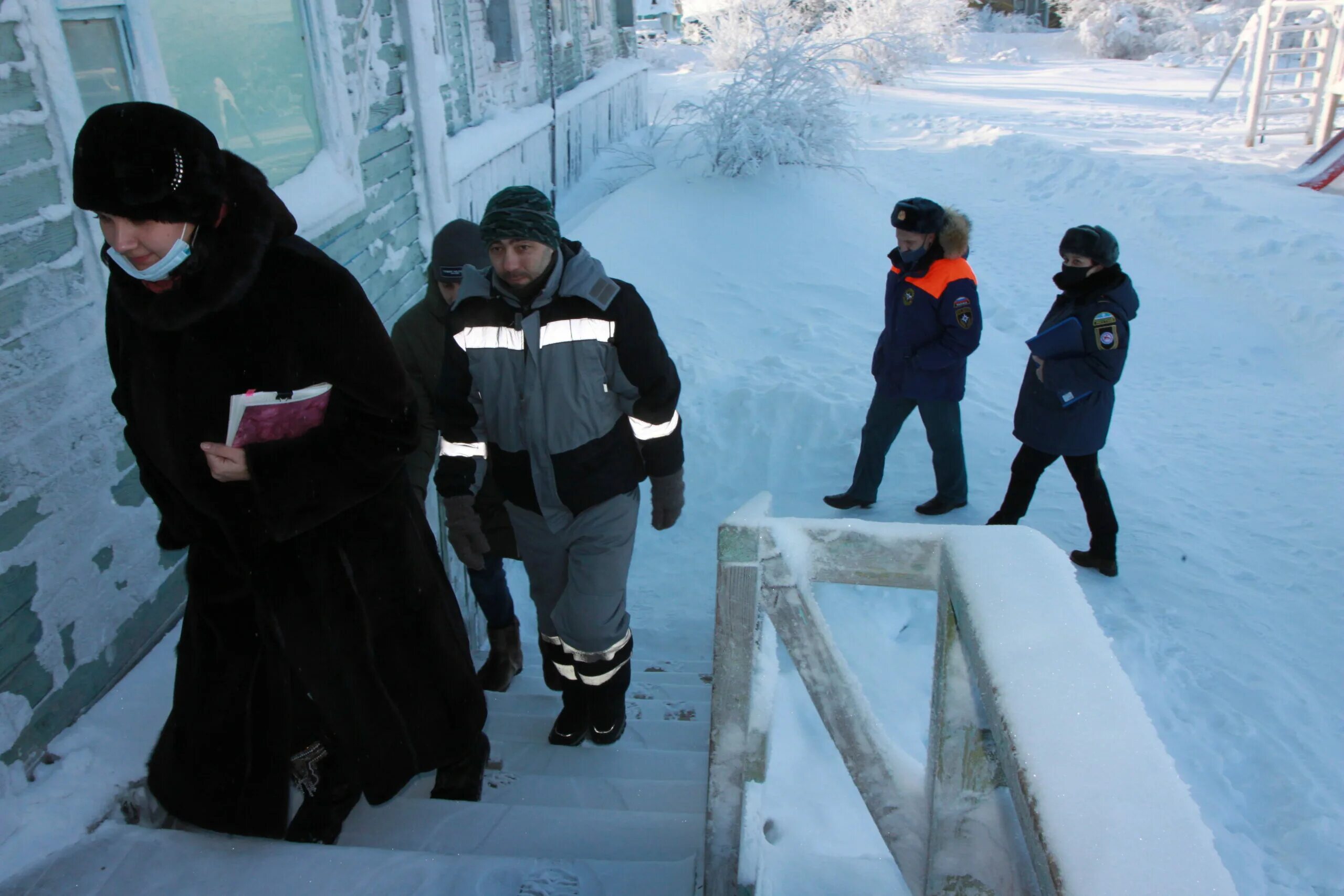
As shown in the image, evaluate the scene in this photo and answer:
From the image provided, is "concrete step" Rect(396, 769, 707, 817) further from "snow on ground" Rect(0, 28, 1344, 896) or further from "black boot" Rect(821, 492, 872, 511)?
"black boot" Rect(821, 492, 872, 511)

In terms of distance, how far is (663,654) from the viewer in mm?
4035

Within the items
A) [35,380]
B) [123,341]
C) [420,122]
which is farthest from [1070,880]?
[420,122]

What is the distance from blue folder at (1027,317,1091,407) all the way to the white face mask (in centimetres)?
314

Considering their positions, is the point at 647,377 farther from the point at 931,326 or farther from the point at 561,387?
the point at 931,326

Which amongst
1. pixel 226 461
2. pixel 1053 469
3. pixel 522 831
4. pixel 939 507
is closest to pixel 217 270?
pixel 226 461

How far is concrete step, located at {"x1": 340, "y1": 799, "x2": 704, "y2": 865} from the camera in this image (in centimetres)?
200

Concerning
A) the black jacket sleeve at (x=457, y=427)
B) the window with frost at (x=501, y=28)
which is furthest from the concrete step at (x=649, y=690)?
the window with frost at (x=501, y=28)

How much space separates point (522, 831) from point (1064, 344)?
2836 mm

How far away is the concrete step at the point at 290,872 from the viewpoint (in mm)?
1619

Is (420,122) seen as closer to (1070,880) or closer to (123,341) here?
(123,341)

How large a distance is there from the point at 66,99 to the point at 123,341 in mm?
663

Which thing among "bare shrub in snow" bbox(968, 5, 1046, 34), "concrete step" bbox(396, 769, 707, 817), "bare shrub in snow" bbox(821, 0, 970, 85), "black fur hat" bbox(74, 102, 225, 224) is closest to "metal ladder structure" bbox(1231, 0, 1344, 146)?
"bare shrub in snow" bbox(821, 0, 970, 85)

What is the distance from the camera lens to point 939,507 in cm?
453

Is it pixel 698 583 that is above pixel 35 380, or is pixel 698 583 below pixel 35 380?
below
